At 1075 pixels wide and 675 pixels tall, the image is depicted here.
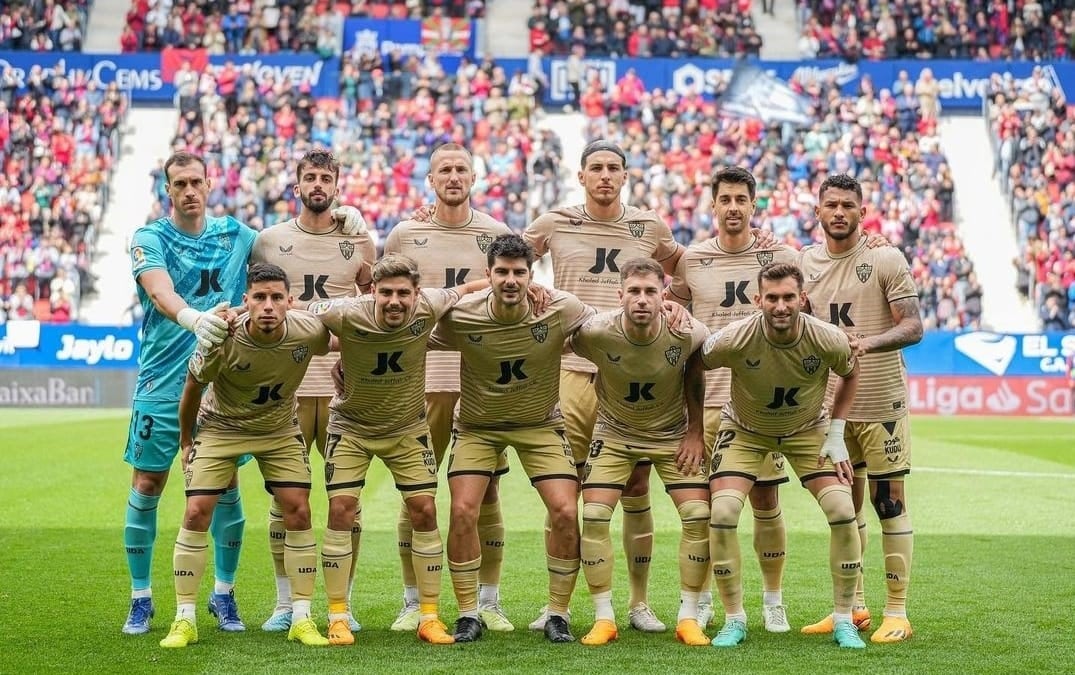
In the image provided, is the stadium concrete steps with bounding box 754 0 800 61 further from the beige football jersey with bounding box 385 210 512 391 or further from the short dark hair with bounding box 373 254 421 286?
the short dark hair with bounding box 373 254 421 286

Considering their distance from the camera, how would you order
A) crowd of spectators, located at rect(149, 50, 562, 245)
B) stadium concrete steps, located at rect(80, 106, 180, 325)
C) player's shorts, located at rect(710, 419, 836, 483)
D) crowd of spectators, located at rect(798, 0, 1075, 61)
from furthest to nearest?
crowd of spectators, located at rect(798, 0, 1075, 61)
crowd of spectators, located at rect(149, 50, 562, 245)
stadium concrete steps, located at rect(80, 106, 180, 325)
player's shorts, located at rect(710, 419, 836, 483)

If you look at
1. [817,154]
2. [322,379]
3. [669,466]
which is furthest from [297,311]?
[817,154]

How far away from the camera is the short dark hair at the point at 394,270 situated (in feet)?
23.0

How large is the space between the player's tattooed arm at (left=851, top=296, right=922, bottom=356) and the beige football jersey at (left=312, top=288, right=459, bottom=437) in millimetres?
2217

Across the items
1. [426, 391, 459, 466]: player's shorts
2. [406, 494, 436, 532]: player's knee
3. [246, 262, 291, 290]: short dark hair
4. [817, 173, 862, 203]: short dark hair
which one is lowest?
[406, 494, 436, 532]: player's knee

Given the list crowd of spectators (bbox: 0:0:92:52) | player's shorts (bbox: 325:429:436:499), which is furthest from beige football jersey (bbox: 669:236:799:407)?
crowd of spectators (bbox: 0:0:92:52)

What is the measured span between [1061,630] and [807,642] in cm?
146

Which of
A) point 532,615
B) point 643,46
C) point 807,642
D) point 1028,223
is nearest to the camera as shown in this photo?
point 807,642

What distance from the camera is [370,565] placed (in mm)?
9648

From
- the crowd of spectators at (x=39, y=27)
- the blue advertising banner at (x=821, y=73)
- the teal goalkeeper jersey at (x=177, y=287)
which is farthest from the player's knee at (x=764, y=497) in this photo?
the crowd of spectators at (x=39, y=27)

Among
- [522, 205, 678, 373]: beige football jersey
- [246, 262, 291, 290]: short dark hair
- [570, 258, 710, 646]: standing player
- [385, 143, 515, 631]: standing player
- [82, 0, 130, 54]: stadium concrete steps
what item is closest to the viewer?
[246, 262, 291, 290]: short dark hair

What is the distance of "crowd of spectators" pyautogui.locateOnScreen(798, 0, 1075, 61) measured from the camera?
109 ft

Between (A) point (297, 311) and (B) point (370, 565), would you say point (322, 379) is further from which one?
(B) point (370, 565)

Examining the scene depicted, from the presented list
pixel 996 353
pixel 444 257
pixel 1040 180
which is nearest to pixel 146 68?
pixel 996 353
